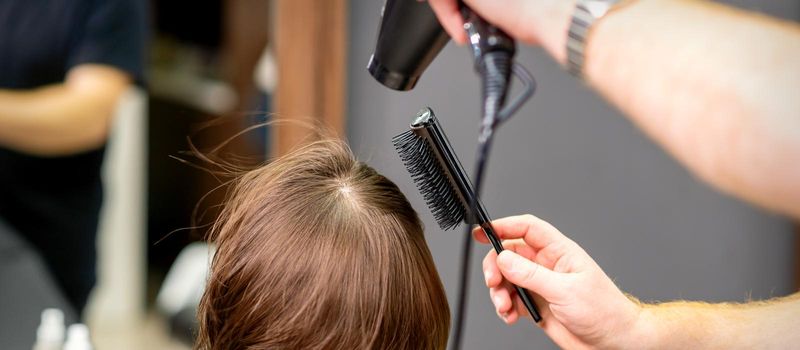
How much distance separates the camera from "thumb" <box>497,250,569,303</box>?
740 mm

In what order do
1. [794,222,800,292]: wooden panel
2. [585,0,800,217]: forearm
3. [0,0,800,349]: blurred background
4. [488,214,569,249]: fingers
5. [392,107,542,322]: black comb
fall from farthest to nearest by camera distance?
[794,222,800,292]: wooden panel < [0,0,800,349]: blurred background < [488,214,569,249]: fingers < [392,107,542,322]: black comb < [585,0,800,217]: forearm

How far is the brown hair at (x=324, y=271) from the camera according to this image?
2.38 feet

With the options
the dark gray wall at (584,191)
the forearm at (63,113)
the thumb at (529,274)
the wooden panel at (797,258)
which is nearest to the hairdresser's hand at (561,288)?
the thumb at (529,274)

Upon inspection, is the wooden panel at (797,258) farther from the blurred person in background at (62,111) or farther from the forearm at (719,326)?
the blurred person in background at (62,111)

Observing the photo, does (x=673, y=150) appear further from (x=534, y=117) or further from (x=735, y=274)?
(x=735, y=274)

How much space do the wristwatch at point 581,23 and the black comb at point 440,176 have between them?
0.92ft

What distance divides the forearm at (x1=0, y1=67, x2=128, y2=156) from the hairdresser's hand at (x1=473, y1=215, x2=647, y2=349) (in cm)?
92

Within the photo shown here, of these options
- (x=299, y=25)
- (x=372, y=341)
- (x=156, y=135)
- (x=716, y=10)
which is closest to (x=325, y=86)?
(x=299, y=25)

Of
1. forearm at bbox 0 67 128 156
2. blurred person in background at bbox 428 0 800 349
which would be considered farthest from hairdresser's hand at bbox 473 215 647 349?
forearm at bbox 0 67 128 156

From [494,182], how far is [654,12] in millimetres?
1296

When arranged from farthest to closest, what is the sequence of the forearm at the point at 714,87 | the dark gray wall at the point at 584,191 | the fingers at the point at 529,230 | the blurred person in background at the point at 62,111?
the dark gray wall at the point at 584,191, the blurred person in background at the point at 62,111, the fingers at the point at 529,230, the forearm at the point at 714,87

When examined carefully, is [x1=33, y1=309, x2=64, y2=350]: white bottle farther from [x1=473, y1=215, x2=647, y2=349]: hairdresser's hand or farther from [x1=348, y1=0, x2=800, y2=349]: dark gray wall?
[x1=473, y1=215, x2=647, y2=349]: hairdresser's hand

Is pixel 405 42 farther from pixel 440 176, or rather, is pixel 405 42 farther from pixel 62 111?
pixel 62 111

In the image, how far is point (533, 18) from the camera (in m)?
0.45
